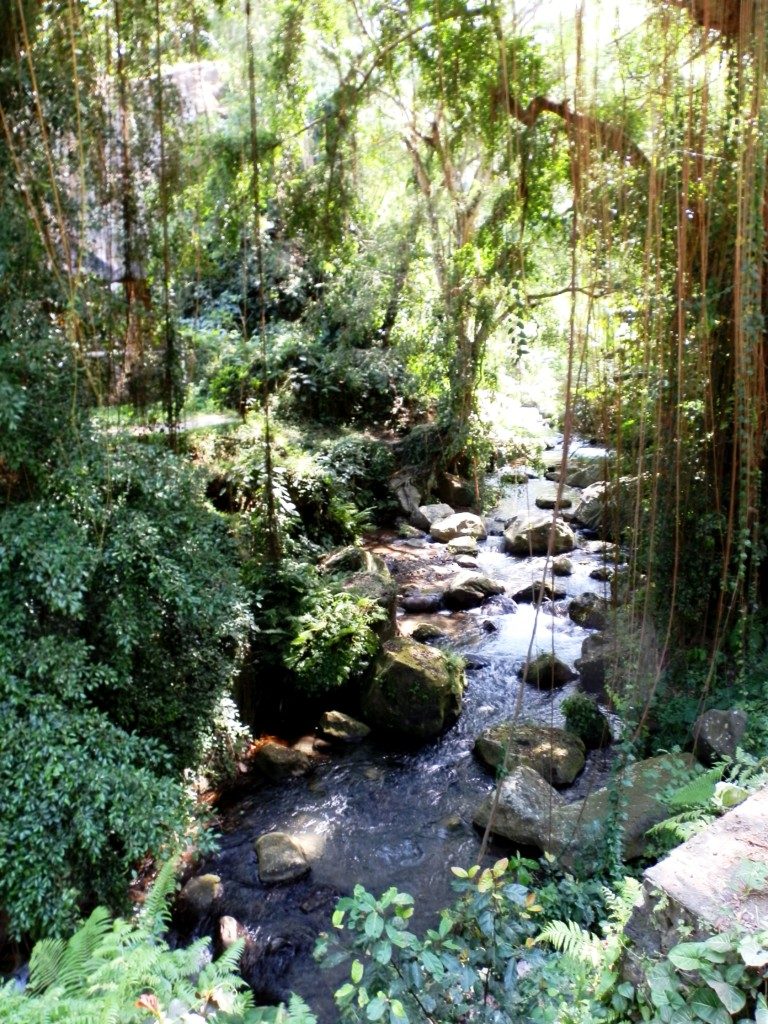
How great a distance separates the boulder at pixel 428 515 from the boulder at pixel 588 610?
3.13 metres

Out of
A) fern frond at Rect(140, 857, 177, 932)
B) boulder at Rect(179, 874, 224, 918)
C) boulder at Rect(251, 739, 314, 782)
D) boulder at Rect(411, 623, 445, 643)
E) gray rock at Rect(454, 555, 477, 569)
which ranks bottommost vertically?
boulder at Rect(179, 874, 224, 918)

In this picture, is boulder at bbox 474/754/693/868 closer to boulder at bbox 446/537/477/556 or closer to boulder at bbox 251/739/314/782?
boulder at bbox 251/739/314/782

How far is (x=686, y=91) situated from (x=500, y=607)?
5.23 metres

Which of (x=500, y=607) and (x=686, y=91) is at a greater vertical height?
(x=686, y=91)

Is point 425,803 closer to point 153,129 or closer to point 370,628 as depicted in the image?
point 370,628

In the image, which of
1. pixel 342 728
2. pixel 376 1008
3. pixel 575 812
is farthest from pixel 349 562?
pixel 376 1008

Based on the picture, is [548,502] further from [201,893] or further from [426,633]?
[201,893]

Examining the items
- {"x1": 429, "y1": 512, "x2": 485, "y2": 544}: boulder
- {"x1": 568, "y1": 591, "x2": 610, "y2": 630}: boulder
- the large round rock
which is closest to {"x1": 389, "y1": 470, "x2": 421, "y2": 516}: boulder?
{"x1": 429, "y1": 512, "x2": 485, "y2": 544}: boulder

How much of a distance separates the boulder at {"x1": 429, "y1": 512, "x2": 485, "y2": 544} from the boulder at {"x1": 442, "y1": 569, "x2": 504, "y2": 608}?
1588mm

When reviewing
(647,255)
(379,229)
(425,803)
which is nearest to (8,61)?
(647,255)

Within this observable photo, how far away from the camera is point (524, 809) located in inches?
171

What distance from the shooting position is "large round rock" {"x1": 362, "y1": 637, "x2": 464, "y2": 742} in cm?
568

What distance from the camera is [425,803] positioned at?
16.4 feet

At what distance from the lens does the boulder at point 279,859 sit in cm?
430
